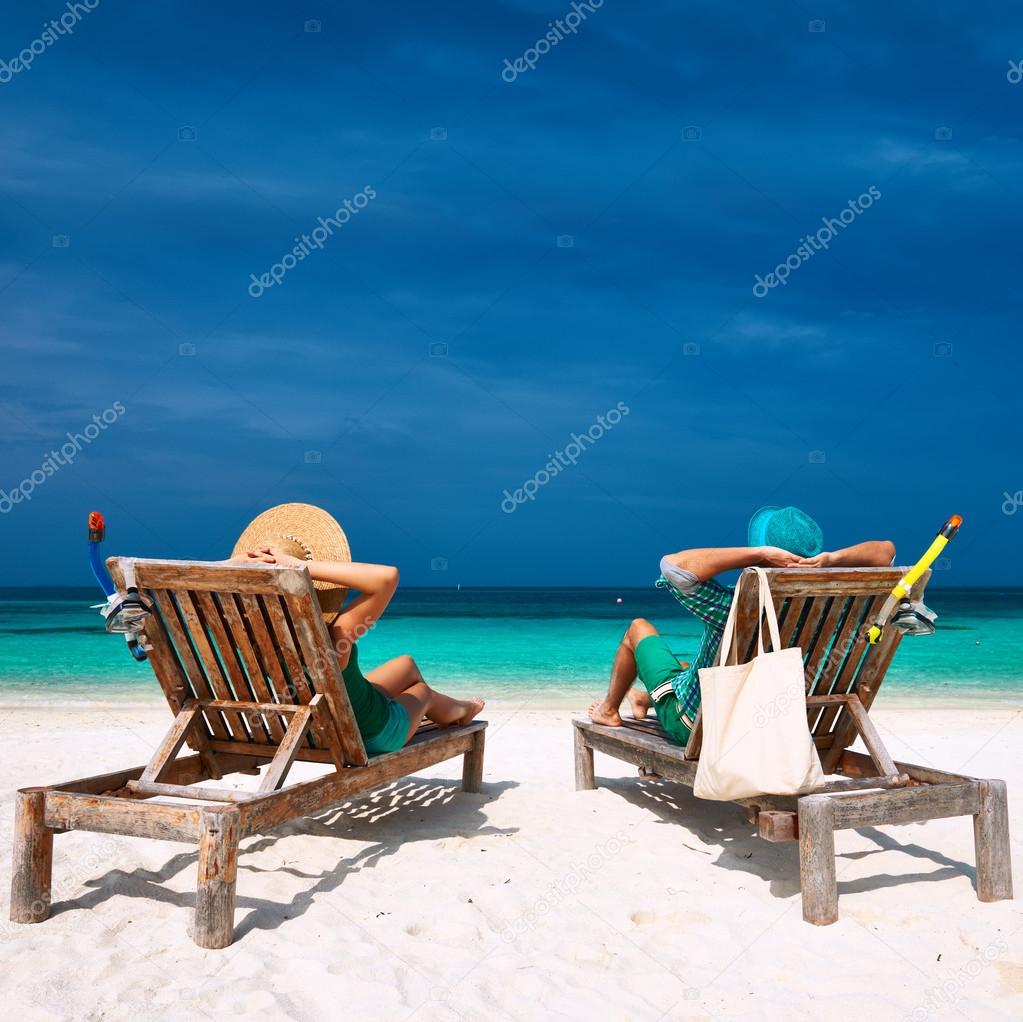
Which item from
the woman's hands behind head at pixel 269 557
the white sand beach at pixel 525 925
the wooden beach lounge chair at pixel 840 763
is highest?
the woman's hands behind head at pixel 269 557

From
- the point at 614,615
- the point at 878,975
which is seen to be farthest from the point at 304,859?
the point at 614,615

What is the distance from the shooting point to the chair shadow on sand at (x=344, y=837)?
340 cm

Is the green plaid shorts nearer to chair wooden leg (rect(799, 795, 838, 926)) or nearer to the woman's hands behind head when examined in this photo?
chair wooden leg (rect(799, 795, 838, 926))

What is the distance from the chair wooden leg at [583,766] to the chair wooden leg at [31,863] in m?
2.74

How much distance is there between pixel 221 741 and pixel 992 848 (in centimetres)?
321

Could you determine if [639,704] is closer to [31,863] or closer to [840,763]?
[840,763]

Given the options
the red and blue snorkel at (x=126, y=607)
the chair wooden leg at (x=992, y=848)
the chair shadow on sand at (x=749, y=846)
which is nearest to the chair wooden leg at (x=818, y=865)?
the chair shadow on sand at (x=749, y=846)

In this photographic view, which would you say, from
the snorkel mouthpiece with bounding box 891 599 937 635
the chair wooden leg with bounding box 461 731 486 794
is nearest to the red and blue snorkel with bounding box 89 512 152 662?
the chair wooden leg with bounding box 461 731 486 794

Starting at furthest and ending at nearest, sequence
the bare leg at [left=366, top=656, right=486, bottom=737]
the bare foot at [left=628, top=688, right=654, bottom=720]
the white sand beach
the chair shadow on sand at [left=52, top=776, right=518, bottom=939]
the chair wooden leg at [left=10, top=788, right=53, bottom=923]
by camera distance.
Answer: the bare foot at [left=628, top=688, right=654, bottom=720]
the bare leg at [left=366, top=656, right=486, bottom=737]
the chair shadow on sand at [left=52, top=776, right=518, bottom=939]
the chair wooden leg at [left=10, top=788, right=53, bottom=923]
the white sand beach

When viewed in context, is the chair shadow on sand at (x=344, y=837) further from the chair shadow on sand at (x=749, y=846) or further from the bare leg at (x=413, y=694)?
the chair shadow on sand at (x=749, y=846)

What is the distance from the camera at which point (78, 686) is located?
13344mm

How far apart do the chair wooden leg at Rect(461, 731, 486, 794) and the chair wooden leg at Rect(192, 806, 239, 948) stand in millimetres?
2170

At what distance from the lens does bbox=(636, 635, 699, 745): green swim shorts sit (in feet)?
13.5

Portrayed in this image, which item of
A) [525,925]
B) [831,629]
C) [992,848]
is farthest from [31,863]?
[992,848]
